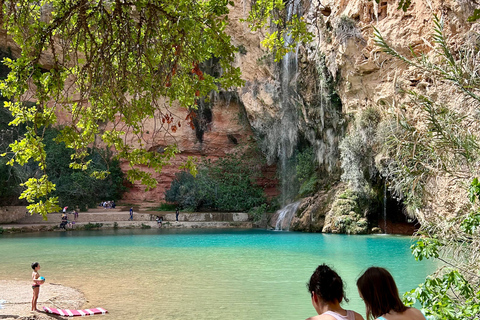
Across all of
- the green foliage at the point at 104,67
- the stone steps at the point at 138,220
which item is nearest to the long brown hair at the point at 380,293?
the green foliage at the point at 104,67

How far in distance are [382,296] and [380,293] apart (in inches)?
0.6

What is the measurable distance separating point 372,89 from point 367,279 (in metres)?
18.2

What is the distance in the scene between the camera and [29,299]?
8.39 m

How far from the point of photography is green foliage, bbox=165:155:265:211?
3012 centimetres

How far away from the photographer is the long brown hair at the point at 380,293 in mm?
2033

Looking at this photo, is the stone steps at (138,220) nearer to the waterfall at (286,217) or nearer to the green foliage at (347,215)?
the waterfall at (286,217)

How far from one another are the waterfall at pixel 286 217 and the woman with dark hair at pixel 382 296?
22818mm

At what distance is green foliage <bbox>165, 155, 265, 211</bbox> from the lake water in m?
9.10

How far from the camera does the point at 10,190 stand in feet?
81.0

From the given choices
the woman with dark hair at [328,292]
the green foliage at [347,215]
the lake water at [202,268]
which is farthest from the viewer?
the green foliage at [347,215]

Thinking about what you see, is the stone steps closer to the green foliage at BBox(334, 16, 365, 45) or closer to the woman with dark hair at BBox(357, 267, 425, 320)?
the green foliage at BBox(334, 16, 365, 45)

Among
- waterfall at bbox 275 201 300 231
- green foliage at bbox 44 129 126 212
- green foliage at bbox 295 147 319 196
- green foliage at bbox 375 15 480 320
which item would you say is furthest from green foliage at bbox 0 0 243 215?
green foliage at bbox 44 129 126 212

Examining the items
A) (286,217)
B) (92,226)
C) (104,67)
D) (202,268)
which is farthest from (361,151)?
(104,67)

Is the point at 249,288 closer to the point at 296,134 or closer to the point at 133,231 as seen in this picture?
the point at 133,231
